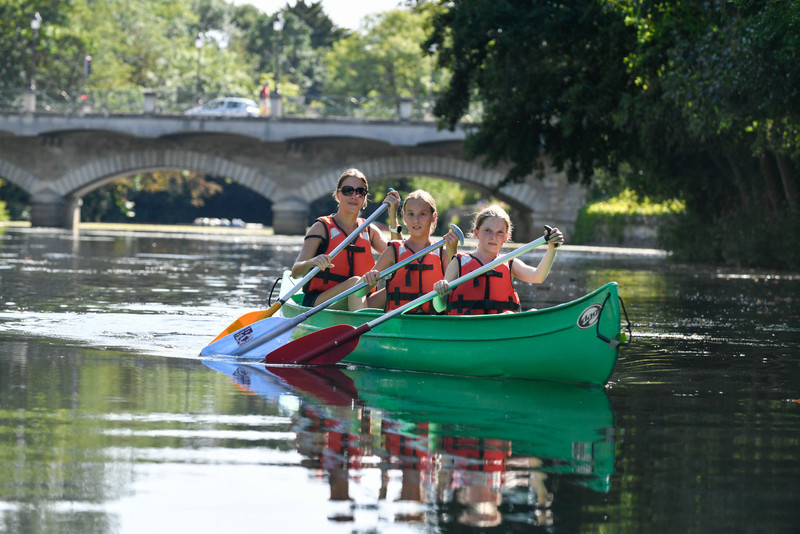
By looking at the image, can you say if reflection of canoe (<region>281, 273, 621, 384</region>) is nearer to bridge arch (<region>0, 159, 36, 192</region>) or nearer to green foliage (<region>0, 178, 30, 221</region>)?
bridge arch (<region>0, 159, 36, 192</region>)

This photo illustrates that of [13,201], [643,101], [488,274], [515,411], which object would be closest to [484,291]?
[488,274]

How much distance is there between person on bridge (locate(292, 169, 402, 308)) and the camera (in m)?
9.02

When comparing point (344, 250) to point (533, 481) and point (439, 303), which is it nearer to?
point (439, 303)

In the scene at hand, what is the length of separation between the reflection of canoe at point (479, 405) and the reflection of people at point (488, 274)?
22.9 inches

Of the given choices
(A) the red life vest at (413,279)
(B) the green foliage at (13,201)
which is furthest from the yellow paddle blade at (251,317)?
(B) the green foliage at (13,201)

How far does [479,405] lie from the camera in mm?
6586

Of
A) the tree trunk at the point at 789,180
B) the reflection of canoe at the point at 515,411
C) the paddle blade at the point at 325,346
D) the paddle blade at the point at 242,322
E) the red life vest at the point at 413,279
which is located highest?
the tree trunk at the point at 789,180

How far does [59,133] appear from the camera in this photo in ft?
162

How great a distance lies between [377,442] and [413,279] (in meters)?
3.61

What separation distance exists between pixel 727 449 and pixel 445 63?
22061 mm

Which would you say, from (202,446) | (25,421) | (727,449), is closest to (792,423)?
(727,449)

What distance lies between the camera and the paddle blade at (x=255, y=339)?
880 cm

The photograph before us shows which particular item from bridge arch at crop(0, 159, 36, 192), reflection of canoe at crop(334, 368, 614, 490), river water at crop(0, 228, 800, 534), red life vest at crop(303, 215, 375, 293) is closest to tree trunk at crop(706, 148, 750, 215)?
river water at crop(0, 228, 800, 534)

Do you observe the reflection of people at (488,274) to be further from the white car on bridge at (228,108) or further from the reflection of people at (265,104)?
the reflection of people at (265,104)
